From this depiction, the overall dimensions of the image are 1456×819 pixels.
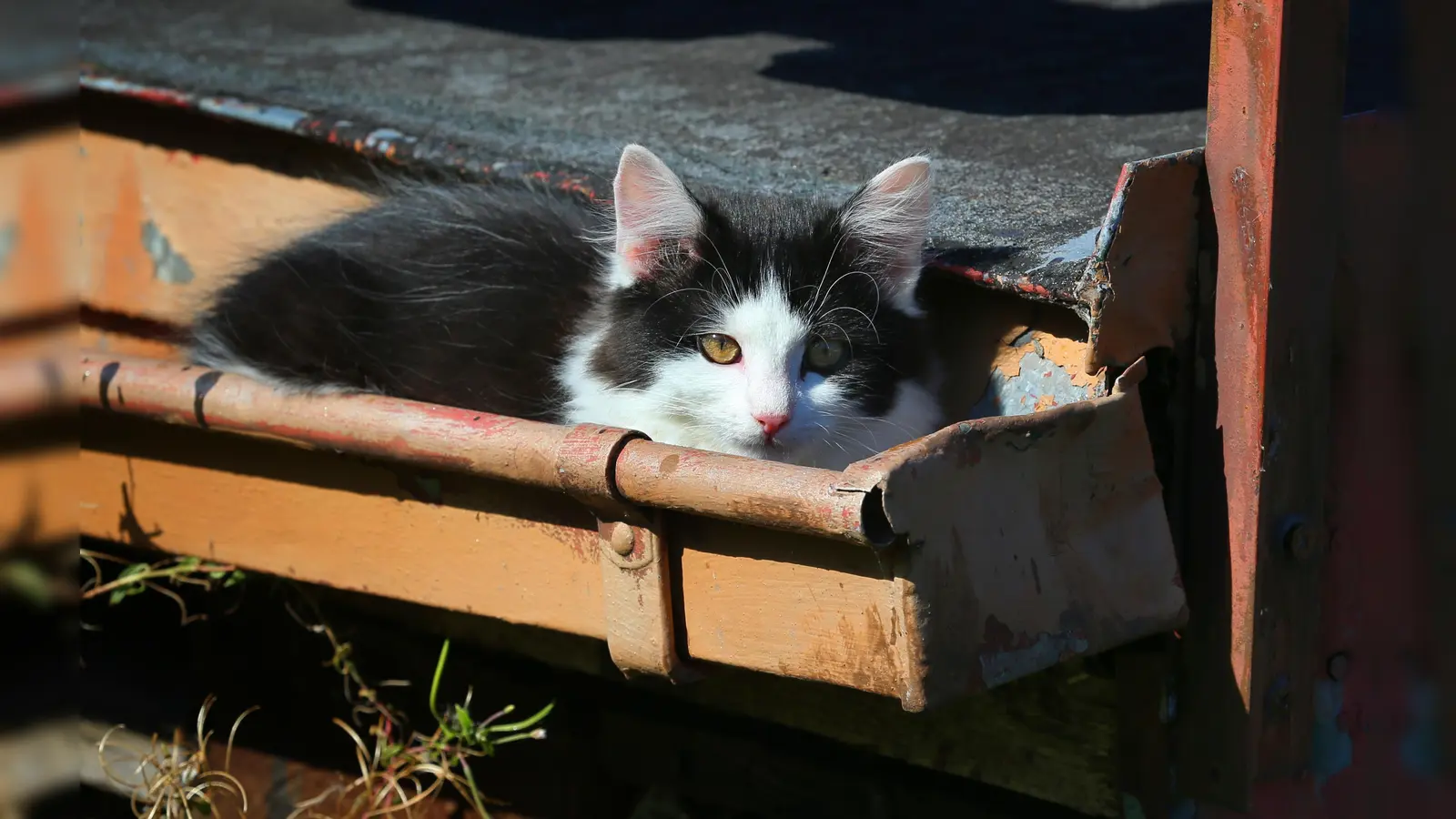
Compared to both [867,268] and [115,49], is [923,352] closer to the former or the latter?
[867,268]

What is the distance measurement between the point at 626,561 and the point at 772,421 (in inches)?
12.0

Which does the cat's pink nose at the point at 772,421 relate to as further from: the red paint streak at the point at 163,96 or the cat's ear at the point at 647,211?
the red paint streak at the point at 163,96

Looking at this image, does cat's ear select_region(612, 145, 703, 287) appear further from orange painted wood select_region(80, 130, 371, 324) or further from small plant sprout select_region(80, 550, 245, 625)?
small plant sprout select_region(80, 550, 245, 625)

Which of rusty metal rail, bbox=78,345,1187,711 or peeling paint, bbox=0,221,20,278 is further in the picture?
rusty metal rail, bbox=78,345,1187,711

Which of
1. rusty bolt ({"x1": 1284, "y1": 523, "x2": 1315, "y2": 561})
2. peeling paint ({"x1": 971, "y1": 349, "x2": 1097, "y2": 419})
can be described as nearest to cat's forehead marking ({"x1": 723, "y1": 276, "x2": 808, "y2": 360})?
peeling paint ({"x1": 971, "y1": 349, "x2": 1097, "y2": 419})

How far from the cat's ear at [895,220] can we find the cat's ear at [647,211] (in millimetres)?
244

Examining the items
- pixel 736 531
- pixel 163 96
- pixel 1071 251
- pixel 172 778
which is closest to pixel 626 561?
pixel 736 531

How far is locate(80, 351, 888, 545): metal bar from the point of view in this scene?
4.79ft

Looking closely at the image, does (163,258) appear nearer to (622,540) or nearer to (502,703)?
(502,703)

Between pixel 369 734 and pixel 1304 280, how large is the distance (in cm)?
191

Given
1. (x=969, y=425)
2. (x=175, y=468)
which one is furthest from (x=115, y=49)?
(x=969, y=425)

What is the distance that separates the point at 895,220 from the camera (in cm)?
199

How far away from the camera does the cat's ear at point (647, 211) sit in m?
1.97

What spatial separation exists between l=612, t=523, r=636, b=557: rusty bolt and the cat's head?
28 centimetres
